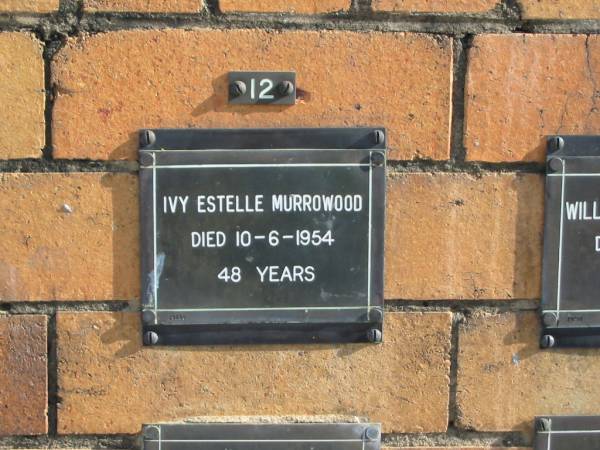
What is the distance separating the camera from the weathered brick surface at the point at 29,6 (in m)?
1.70

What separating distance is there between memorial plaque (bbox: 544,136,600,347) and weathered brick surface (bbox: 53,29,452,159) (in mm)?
362

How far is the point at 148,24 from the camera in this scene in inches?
67.7

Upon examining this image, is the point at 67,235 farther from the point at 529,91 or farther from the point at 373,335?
the point at 529,91

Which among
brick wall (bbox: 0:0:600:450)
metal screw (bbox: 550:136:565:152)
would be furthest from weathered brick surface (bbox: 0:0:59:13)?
metal screw (bbox: 550:136:565:152)

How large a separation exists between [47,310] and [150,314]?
0.97ft

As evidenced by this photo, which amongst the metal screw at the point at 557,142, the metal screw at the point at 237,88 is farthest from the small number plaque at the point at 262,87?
the metal screw at the point at 557,142

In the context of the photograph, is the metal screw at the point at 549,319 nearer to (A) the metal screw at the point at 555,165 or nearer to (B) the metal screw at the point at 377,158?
(A) the metal screw at the point at 555,165

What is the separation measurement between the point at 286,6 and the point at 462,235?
809 millimetres

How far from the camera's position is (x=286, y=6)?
1.73 meters

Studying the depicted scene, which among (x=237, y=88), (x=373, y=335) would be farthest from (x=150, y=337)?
(x=237, y=88)

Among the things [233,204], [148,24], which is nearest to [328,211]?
[233,204]

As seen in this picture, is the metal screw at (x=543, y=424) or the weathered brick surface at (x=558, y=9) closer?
the weathered brick surface at (x=558, y=9)

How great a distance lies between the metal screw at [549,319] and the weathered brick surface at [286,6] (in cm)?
104

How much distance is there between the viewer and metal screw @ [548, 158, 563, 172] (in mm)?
1771
